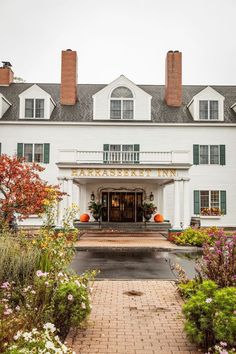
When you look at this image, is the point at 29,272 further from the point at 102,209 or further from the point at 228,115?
the point at 228,115

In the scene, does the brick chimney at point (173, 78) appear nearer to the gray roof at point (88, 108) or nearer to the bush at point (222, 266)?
the gray roof at point (88, 108)

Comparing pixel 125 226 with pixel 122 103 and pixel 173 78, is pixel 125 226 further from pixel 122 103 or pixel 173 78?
pixel 173 78

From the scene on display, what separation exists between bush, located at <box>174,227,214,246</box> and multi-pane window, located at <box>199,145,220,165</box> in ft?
32.3

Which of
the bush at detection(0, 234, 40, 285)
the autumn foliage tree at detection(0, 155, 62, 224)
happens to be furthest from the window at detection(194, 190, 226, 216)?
the bush at detection(0, 234, 40, 285)

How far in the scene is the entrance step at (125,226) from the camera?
87.5 feet

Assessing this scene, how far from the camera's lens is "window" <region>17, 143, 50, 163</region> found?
90.3 feet

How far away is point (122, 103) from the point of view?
28609 mm

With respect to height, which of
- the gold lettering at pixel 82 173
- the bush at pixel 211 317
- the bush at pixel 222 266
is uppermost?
the gold lettering at pixel 82 173

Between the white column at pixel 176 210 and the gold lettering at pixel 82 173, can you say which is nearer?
the white column at pixel 176 210

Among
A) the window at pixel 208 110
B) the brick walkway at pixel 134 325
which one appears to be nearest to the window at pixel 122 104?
the window at pixel 208 110

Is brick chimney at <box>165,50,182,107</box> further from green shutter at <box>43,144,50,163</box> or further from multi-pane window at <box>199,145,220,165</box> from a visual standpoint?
green shutter at <box>43,144,50,163</box>

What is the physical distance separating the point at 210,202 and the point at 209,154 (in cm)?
362

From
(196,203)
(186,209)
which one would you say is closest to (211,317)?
(186,209)

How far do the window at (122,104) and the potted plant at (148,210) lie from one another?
6.85 m
